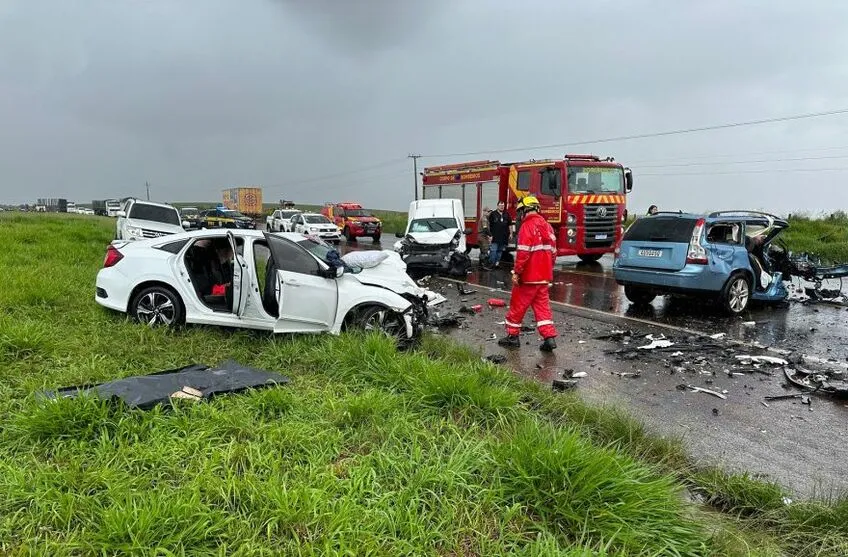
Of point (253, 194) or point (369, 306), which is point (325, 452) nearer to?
point (369, 306)

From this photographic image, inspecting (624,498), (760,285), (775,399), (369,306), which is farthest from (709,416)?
(760,285)

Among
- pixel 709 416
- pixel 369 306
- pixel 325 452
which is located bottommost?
pixel 709 416

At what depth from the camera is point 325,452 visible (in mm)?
3021

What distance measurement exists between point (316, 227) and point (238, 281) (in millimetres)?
19614

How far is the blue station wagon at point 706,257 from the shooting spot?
785 centimetres

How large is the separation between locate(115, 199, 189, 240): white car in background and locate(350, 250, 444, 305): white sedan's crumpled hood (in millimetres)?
11741

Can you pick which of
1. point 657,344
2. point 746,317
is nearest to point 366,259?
point 657,344

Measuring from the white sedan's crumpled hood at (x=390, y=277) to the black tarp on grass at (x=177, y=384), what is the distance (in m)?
2.12

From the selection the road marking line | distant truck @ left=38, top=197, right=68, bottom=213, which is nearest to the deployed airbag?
the road marking line

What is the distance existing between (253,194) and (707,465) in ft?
164

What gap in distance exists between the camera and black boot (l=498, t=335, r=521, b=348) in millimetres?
6609

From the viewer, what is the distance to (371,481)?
8.91ft

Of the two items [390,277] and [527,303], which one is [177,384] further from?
[527,303]

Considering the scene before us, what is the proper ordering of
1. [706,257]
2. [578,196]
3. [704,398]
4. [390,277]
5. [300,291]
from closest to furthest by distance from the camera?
1. [704,398]
2. [300,291]
3. [390,277]
4. [706,257]
5. [578,196]
